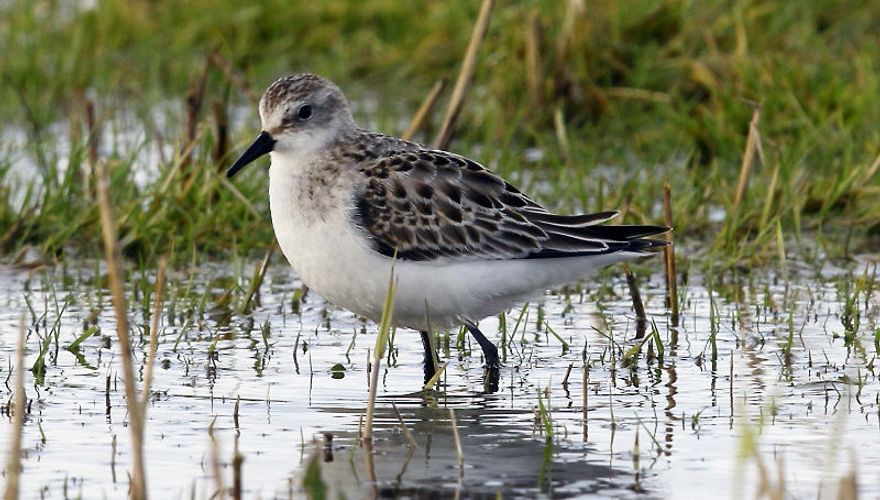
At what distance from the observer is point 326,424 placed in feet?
21.0

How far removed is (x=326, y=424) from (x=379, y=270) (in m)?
0.88

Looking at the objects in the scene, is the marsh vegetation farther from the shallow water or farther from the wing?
the wing

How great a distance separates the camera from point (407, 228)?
7230 mm

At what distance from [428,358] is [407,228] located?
592 mm

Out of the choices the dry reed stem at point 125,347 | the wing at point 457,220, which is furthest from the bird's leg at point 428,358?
the dry reed stem at point 125,347

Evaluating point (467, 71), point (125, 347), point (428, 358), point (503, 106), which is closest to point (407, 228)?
point (428, 358)

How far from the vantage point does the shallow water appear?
564cm

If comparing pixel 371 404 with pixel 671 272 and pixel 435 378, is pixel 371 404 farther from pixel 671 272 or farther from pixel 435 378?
pixel 671 272

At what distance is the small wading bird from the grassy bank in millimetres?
1322

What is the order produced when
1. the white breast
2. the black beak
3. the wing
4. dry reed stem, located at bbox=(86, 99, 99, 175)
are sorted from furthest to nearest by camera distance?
dry reed stem, located at bbox=(86, 99, 99, 175) → the black beak → the wing → the white breast

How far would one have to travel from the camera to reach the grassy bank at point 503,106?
9578 millimetres

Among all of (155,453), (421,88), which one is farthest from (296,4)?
(155,453)

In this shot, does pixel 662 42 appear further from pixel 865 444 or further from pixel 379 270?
pixel 865 444

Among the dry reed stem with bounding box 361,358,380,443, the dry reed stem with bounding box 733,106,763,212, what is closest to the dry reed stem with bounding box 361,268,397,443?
the dry reed stem with bounding box 361,358,380,443
